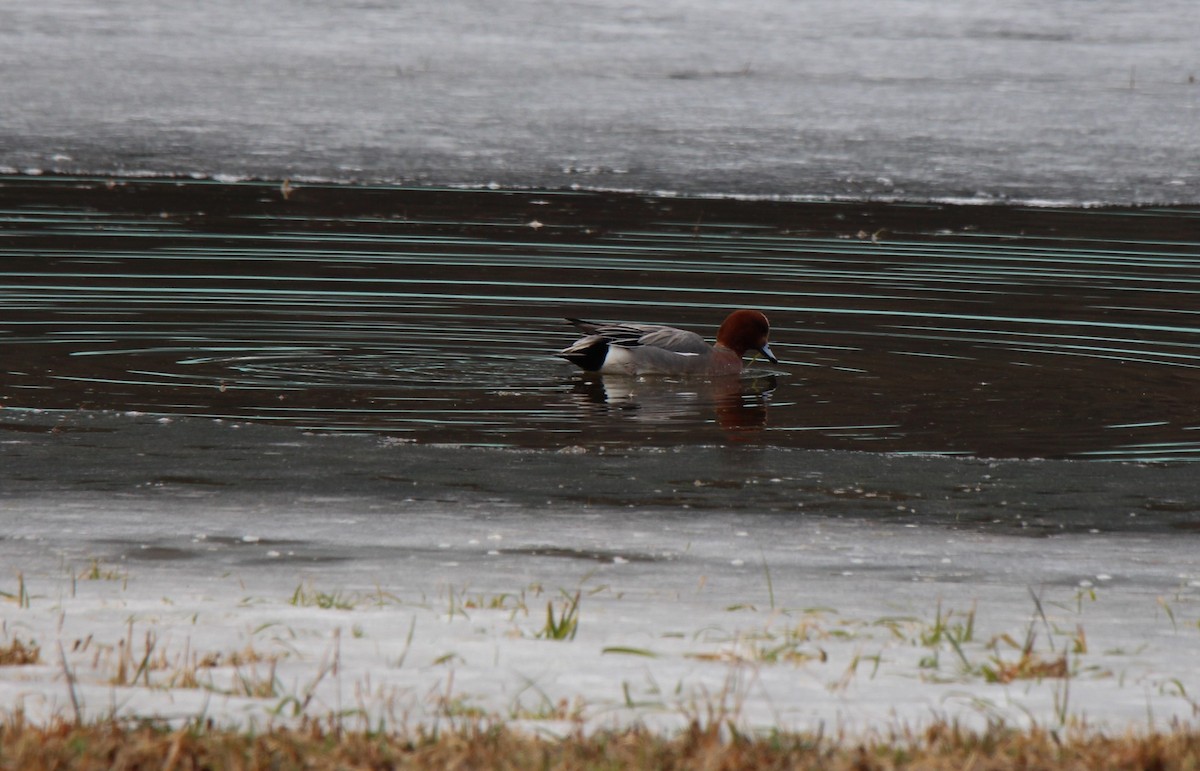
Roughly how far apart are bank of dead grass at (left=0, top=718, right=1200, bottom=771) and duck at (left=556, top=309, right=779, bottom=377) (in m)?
6.63

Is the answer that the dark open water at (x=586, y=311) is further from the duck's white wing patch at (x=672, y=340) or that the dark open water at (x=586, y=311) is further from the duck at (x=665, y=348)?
the duck's white wing patch at (x=672, y=340)

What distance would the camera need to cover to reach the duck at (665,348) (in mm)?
10727

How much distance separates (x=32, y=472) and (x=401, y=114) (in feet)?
51.7

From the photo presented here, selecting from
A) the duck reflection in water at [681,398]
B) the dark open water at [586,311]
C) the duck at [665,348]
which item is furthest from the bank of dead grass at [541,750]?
the duck at [665,348]

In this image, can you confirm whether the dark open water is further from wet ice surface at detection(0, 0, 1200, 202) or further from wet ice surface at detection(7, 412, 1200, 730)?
wet ice surface at detection(0, 0, 1200, 202)

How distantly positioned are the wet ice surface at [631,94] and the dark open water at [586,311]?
121 cm

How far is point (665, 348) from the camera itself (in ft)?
35.5

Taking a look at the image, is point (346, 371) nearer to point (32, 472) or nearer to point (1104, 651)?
point (32, 472)

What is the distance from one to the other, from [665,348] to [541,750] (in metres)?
6.90

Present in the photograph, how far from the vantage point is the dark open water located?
9359 mm

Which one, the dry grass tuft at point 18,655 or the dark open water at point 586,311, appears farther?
the dark open water at point 586,311

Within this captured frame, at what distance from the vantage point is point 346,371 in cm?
1034

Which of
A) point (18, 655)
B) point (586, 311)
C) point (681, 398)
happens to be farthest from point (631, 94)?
point (18, 655)

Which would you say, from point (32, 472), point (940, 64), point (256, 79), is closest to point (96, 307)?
point (32, 472)
